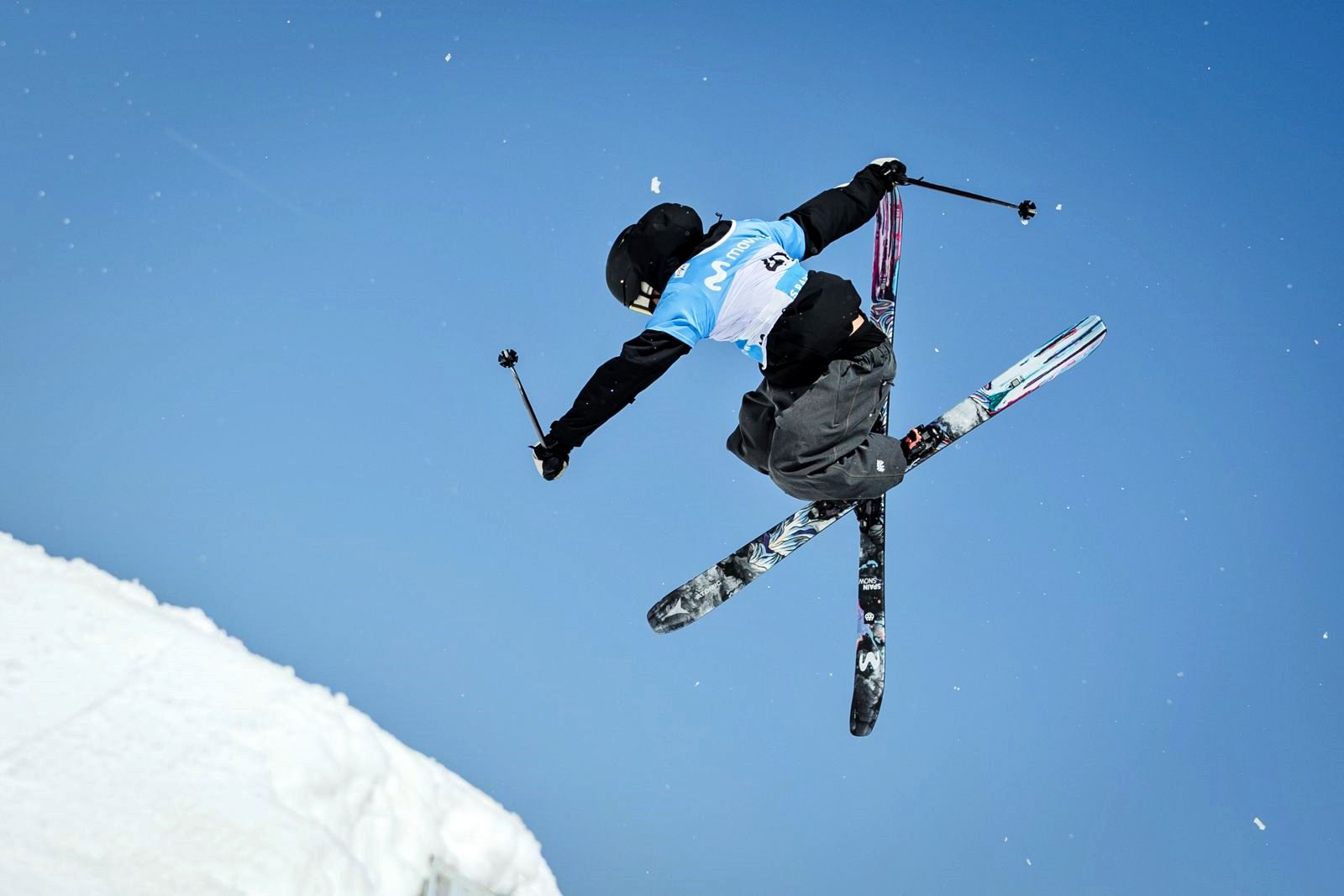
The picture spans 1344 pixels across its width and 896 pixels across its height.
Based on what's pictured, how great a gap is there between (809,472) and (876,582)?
1.33m

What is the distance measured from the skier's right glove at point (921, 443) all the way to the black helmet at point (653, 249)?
205cm

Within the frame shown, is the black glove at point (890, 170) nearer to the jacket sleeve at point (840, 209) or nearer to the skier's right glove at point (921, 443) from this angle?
the jacket sleeve at point (840, 209)

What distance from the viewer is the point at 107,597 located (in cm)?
447

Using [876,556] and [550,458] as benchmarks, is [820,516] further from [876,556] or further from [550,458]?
[550,458]

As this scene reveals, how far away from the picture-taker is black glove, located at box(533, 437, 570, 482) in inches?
190

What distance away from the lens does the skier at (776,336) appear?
4742mm

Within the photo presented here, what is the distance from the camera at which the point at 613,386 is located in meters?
4.67

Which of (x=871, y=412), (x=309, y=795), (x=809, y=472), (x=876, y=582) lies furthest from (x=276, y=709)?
(x=876, y=582)

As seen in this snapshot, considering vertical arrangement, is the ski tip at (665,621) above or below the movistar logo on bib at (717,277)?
below

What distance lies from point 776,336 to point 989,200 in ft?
6.35

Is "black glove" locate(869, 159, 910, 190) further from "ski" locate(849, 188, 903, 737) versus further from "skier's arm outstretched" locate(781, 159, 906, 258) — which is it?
"ski" locate(849, 188, 903, 737)

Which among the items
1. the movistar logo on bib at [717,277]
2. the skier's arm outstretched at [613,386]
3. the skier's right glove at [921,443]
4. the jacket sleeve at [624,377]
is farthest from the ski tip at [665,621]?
the movistar logo on bib at [717,277]

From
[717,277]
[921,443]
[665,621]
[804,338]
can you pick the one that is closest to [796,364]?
[804,338]

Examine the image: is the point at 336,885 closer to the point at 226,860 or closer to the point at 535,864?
the point at 226,860
